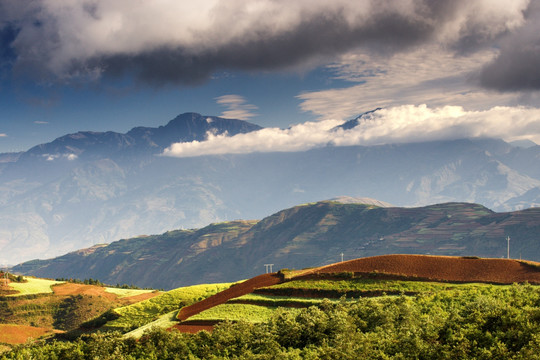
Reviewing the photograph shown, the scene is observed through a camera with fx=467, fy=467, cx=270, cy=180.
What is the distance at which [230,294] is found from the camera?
9531 cm

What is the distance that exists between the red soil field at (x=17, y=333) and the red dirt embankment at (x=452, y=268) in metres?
85.7

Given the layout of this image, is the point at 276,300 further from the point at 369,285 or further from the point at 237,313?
the point at 369,285

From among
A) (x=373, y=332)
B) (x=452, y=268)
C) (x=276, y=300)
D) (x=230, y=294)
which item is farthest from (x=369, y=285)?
(x=373, y=332)

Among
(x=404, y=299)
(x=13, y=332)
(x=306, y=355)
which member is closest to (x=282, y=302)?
(x=404, y=299)

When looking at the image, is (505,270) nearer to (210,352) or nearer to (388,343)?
(388,343)

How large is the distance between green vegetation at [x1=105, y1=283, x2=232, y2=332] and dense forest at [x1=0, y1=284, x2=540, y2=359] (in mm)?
43668

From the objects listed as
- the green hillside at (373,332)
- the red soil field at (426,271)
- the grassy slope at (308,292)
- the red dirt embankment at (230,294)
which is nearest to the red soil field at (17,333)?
the red dirt embankment at (230,294)

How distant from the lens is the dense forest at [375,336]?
4197 cm

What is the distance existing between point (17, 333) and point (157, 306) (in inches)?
1834

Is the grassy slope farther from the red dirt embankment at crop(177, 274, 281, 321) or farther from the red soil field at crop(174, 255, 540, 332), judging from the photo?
the red dirt embankment at crop(177, 274, 281, 321)

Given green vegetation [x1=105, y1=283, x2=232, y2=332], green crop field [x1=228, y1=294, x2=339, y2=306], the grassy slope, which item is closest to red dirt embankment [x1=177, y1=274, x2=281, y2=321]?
green crop field [x1=228, y1=294, x2=339, y2=306]

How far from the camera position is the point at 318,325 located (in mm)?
54562

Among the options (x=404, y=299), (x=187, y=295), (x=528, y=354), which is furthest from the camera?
(x=187, y=295)

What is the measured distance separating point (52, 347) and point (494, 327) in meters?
55.8
